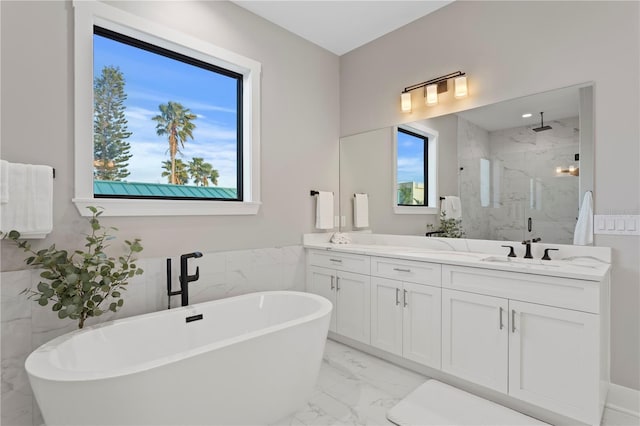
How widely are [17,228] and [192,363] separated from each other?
1.16m

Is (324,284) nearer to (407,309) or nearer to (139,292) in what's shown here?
(407,309)

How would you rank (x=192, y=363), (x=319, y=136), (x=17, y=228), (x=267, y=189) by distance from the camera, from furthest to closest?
(x=319, y=136), (x=267, y=189), (x=17, y=228), (x=192, y=363)

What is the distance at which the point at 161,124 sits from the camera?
8.16 ft

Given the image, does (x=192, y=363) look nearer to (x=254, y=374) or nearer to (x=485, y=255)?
(x=254, y=374)

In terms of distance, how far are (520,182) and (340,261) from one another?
5.11 ft

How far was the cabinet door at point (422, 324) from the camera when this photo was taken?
229cm

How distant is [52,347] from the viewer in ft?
5.01

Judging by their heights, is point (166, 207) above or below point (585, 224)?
above

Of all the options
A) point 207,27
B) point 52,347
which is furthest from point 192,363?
point 207,27

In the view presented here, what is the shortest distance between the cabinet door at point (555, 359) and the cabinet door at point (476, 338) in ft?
0.18

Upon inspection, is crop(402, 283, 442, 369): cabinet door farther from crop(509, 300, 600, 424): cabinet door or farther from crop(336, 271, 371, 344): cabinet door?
crop(509, 300, 600, 424): cabinet door

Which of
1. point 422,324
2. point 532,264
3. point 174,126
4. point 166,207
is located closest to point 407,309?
point 422,324

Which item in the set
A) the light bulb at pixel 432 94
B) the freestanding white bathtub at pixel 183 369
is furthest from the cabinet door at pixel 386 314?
the light bulb at pixel 432 94

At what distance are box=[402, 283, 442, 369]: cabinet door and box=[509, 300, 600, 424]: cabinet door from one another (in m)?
0.47
